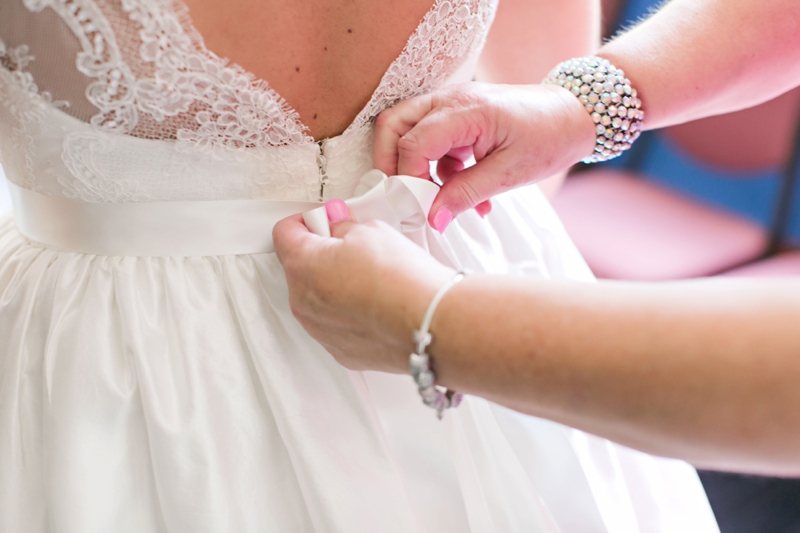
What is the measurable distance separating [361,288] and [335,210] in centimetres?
13

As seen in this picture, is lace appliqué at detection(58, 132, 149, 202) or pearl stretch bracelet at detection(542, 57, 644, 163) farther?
pearl stretch bracelet at detection(542, 57, 644, 163)

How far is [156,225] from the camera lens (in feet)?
2.11

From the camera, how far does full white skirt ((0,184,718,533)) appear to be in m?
0.60

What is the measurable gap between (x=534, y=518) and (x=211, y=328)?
1.39 ft

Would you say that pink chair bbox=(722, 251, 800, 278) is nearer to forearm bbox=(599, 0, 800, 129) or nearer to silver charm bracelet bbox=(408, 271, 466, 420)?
forearm bbox=(599, 0, 800, 129)

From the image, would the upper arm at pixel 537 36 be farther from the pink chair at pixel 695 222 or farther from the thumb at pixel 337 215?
the pink chair at pixel 695 222

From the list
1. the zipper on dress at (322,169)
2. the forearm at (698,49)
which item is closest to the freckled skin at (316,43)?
the zipper on dress at (322,169)

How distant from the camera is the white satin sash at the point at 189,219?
25.2 inches

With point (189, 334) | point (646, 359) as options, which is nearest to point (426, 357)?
point (646, 359)

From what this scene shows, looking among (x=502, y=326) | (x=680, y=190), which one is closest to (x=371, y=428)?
(x=502, y=326)

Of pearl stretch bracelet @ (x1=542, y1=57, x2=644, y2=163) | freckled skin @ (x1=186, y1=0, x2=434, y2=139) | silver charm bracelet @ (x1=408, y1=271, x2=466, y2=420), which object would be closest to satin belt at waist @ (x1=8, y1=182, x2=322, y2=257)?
freckled skin @ (x1=186, y1=0, x2=434, y2=139)

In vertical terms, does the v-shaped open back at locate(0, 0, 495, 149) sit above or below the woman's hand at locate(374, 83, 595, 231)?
above

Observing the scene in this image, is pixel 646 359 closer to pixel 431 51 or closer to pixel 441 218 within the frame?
pixel 441 218

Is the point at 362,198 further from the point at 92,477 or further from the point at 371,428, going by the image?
the point at 92,477
